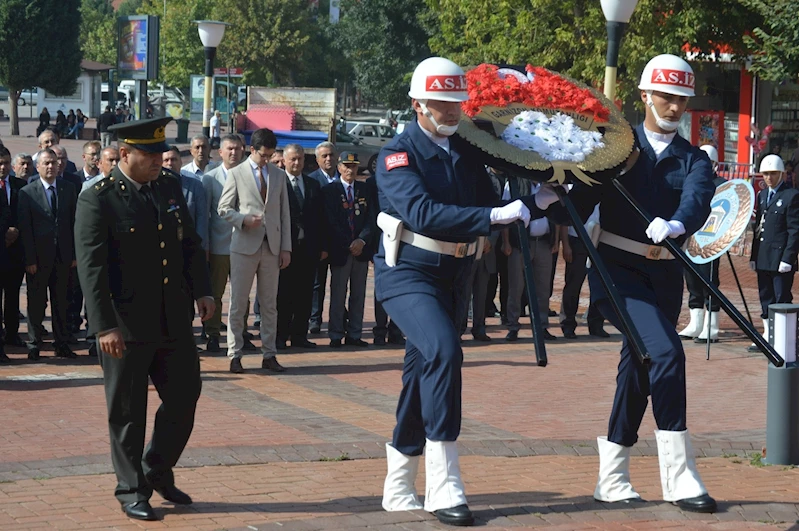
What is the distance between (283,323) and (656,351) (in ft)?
22.0

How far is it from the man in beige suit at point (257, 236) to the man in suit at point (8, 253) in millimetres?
2149

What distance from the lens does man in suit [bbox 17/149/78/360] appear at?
11234mm

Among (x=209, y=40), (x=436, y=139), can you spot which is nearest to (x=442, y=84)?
(x=436, y=139)

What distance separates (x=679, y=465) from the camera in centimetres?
613

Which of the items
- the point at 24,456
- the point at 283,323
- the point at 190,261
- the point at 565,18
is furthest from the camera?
the point at 565,18

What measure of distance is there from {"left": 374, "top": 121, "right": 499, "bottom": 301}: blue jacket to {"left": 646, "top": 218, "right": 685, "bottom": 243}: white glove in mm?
807

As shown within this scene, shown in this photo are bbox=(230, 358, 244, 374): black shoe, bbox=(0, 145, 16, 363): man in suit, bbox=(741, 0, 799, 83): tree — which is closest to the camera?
bbox=(230, 358, 244, 374): black shoe

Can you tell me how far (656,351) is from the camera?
6016 millimetres

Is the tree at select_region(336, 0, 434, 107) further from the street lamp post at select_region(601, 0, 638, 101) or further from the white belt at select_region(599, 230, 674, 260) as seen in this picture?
the white belt at select_region(599, 230, 674, 260)

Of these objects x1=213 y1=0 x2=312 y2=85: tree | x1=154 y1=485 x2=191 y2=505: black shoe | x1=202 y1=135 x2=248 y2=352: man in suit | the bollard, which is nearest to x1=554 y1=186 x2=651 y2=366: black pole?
the bollard

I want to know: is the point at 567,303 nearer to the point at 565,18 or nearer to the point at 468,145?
the point at 468,145

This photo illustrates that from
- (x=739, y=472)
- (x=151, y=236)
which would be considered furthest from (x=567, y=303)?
(x=151, y=236)

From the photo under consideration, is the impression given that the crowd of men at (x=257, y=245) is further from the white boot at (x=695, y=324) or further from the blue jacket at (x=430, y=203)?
the blue jacket at (x=430, y=203)

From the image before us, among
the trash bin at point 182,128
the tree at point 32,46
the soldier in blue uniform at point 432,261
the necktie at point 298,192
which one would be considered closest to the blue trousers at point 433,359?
the soldier in blue uniform at point 432,261
